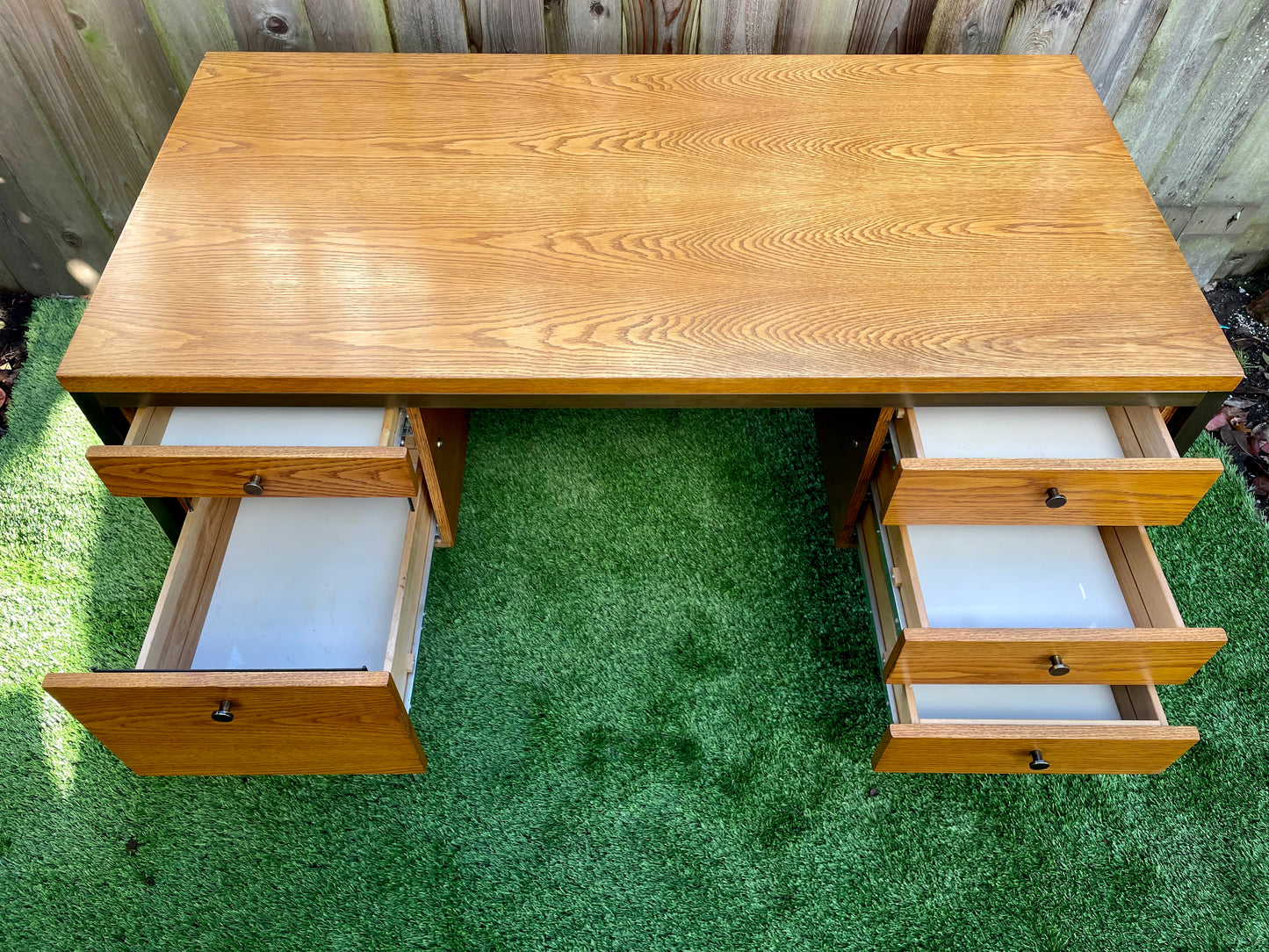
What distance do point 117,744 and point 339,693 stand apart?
33cm

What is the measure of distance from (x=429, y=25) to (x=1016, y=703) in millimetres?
1479

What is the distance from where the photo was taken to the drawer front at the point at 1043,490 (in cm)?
114

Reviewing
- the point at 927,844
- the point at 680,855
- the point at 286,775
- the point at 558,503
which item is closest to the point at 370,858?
the point at 286,775

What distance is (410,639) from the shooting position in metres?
1.33

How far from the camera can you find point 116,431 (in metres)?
1.24

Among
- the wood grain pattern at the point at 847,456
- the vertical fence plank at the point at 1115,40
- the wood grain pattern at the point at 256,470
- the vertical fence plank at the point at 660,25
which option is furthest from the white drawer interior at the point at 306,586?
the vertical fence plank at the point at 1115,40

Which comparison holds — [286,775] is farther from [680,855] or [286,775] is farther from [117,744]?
[680,855]

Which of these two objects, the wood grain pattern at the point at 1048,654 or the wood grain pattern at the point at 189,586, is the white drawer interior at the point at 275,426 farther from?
the wood grain pattern at the point at 1048,654

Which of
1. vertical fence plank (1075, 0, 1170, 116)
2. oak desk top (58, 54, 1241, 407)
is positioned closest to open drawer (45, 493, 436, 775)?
oak desk top (58, 54, 1241, 407)

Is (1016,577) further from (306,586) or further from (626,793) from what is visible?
(306,586)

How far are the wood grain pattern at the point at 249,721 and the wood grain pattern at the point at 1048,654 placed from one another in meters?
0.69

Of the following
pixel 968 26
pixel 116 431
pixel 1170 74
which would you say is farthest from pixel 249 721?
pixel 1170 74

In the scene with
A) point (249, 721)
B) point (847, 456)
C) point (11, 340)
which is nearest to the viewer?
point (249, 721)

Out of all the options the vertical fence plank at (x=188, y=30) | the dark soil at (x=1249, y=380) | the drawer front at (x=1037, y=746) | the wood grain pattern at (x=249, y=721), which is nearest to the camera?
the wood grain pattern at (x=249, y=721)
